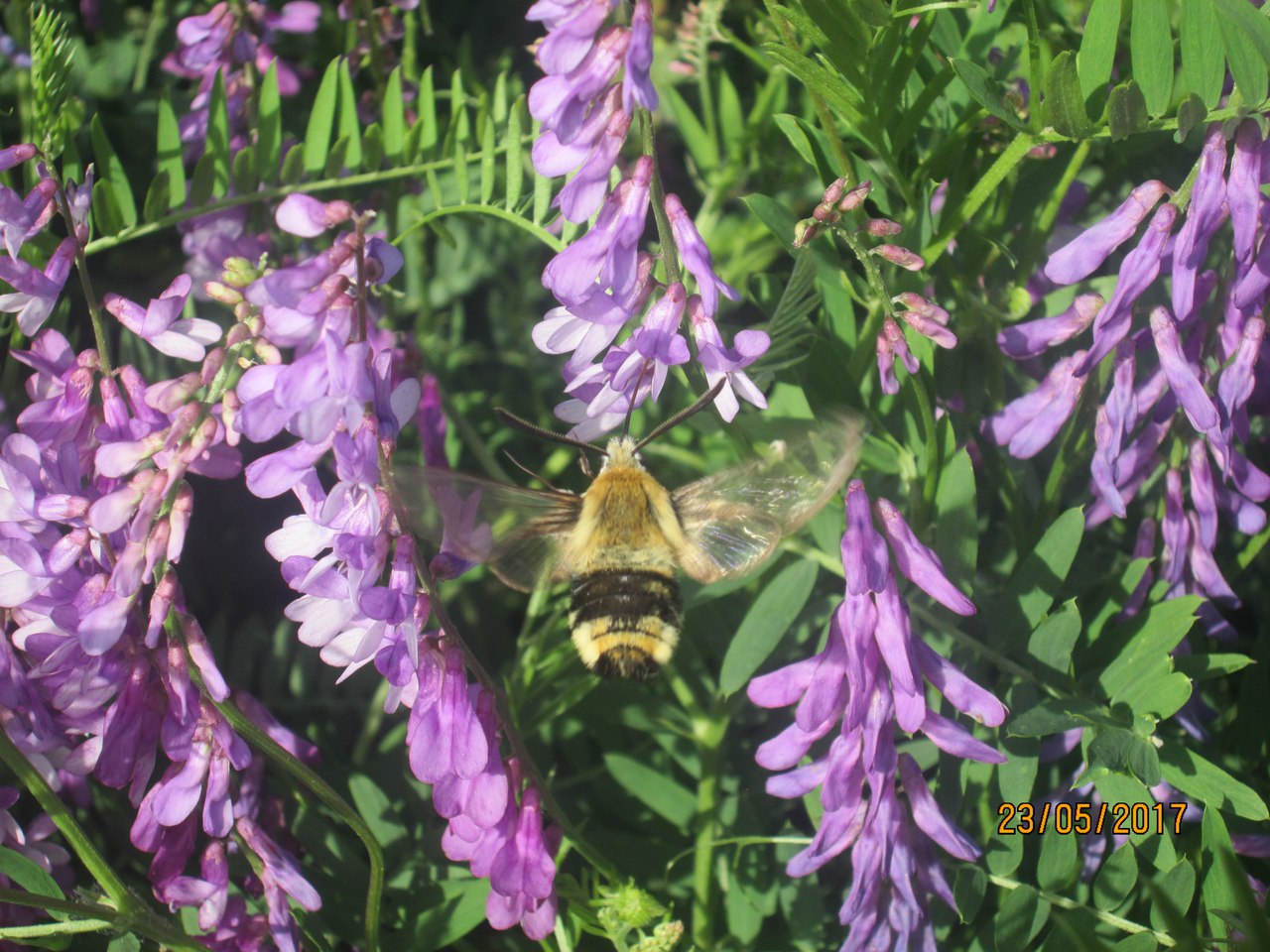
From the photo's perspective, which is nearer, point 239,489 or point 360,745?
point 360,745

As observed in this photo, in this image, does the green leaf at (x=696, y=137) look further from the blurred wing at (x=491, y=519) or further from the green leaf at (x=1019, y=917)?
→ the green leaf at (x=1019, y=917)

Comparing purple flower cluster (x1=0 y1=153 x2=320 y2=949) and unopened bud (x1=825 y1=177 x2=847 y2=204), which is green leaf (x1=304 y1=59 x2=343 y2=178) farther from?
unopened bud (x1=825 y1=177 x2=847 y2=204)

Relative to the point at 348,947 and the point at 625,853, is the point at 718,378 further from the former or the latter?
the point at 348,947

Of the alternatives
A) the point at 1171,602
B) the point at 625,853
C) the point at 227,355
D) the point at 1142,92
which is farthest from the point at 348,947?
the point at 1142,92

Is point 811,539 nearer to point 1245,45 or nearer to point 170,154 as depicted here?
Result: point 1245,45

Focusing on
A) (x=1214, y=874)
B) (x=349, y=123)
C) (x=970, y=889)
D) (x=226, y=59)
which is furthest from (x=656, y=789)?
(x=226, y=59)

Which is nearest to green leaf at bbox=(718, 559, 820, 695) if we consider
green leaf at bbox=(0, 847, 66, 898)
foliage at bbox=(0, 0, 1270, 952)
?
foliage at bbox=(0, 0, 1270, 952)
